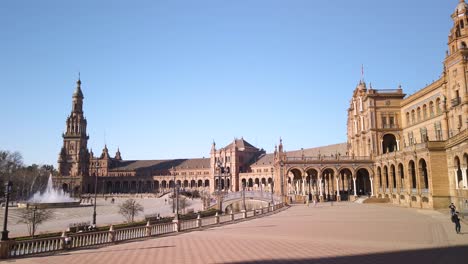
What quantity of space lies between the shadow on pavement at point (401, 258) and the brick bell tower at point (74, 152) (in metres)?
128

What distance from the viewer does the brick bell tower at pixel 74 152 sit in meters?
131

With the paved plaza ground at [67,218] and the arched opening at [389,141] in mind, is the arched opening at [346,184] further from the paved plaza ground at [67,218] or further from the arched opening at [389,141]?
the paved plaza ground at [67,218]

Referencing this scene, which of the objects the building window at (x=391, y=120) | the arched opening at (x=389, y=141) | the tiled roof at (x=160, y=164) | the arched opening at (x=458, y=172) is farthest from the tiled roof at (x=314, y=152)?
the arched opening at (x=458, y=172)

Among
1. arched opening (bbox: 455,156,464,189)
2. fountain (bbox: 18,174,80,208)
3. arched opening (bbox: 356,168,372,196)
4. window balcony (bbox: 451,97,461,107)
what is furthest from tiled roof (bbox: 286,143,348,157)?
fountain (bbox: 18,174,80,208)

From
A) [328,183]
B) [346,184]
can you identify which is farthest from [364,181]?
[328,183]

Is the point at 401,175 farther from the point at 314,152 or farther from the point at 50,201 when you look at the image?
the point at 50,201

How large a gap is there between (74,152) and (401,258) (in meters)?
139

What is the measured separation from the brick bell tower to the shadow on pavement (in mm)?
128223

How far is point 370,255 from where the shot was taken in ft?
51.0

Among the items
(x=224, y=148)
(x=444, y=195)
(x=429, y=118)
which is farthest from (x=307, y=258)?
(x=224, y=148)

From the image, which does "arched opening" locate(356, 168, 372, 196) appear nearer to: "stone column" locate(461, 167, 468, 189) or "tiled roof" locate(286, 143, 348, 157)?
"tiled roof" locate(286, 143, 348, 157)

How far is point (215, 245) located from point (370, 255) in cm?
769

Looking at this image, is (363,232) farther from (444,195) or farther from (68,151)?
(68,151)

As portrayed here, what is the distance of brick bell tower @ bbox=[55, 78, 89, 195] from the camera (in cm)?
13062
